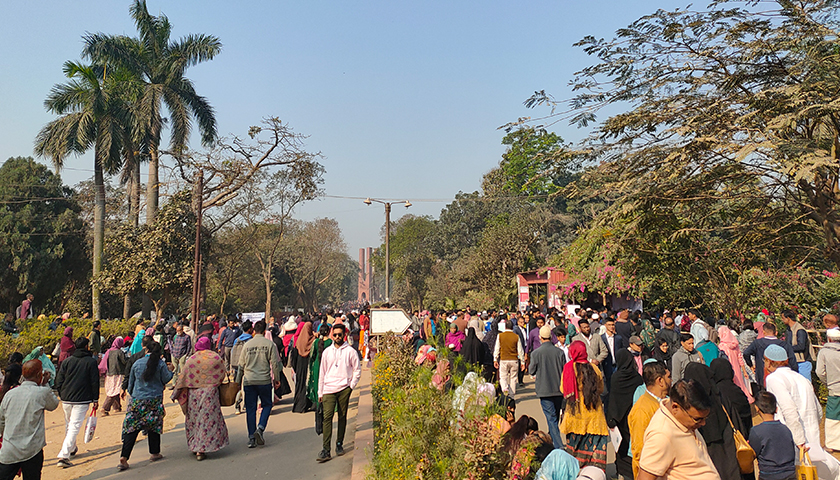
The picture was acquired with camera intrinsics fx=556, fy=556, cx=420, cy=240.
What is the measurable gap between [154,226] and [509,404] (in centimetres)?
2284

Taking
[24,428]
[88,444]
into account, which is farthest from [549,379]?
[88,444]

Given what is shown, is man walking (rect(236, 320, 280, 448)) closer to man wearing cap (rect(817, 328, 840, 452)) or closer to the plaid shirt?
the plaid shirt

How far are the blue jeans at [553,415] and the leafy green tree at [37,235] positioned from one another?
100 ft

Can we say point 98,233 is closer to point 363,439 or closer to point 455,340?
point 455,340

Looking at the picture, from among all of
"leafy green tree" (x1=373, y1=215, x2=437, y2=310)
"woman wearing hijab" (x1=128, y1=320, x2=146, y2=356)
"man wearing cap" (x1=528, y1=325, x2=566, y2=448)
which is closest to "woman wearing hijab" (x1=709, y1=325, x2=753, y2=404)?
"man wearing cap" (x1=528, y1=325, x2=566, y2=448)

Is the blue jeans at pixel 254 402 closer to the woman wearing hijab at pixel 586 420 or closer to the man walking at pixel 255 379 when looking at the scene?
the man walking at pixel 255 379

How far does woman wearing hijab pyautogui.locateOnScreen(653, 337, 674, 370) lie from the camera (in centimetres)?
788

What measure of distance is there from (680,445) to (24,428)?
18.1 ft

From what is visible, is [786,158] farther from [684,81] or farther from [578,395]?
[578,395]

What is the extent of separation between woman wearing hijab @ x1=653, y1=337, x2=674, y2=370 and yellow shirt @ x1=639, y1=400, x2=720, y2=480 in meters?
5.03

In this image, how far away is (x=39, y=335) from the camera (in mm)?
14156

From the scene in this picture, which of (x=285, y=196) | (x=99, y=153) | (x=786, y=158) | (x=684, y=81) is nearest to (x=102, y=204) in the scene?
(x=99, y=153)

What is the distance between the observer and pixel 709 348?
285 inches

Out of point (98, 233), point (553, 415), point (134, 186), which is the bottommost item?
point (553, 415)
